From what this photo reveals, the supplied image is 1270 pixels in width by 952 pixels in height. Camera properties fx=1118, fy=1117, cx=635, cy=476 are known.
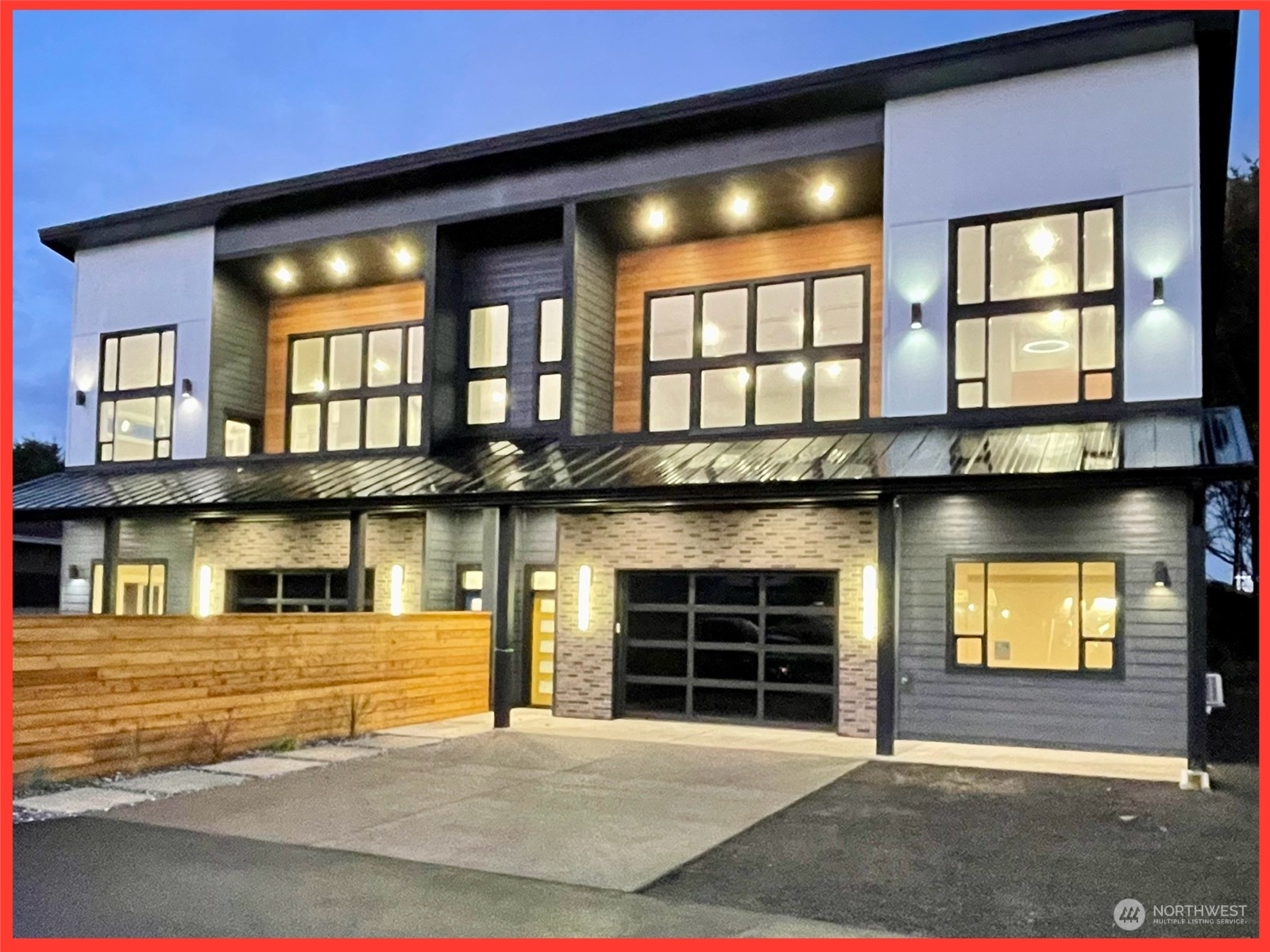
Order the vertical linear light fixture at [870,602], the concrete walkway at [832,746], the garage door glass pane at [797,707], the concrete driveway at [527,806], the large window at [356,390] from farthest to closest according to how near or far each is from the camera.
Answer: the large window at [356,390], the garage door glass pane at [797,707], the vertical linear light fixture at [870,602], the concrete walkway at [832,746], the concrete driveway at [527,806]

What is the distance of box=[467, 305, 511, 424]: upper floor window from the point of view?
18.0 metres

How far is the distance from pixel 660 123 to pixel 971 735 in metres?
9.02

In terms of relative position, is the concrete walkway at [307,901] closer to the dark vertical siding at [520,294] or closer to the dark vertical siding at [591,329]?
the dark vertical siding at [591,329]

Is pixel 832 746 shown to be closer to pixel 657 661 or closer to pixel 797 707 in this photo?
pixel 797 707

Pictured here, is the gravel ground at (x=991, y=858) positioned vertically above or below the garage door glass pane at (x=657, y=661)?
below

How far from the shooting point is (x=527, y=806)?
360 inches

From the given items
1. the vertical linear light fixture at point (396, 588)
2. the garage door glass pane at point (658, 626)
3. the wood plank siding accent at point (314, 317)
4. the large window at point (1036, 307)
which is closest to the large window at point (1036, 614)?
the large window at point (1036, 307)

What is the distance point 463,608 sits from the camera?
1764 cm

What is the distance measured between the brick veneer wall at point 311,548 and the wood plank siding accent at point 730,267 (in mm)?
3940

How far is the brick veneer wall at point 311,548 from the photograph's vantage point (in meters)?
17.6

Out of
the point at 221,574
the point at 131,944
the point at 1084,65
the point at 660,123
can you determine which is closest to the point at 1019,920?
the point at 131,944

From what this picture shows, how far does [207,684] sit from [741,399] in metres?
8.24

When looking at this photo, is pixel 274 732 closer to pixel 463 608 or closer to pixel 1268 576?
pixel 463 608

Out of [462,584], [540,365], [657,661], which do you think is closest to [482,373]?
[540,365]
